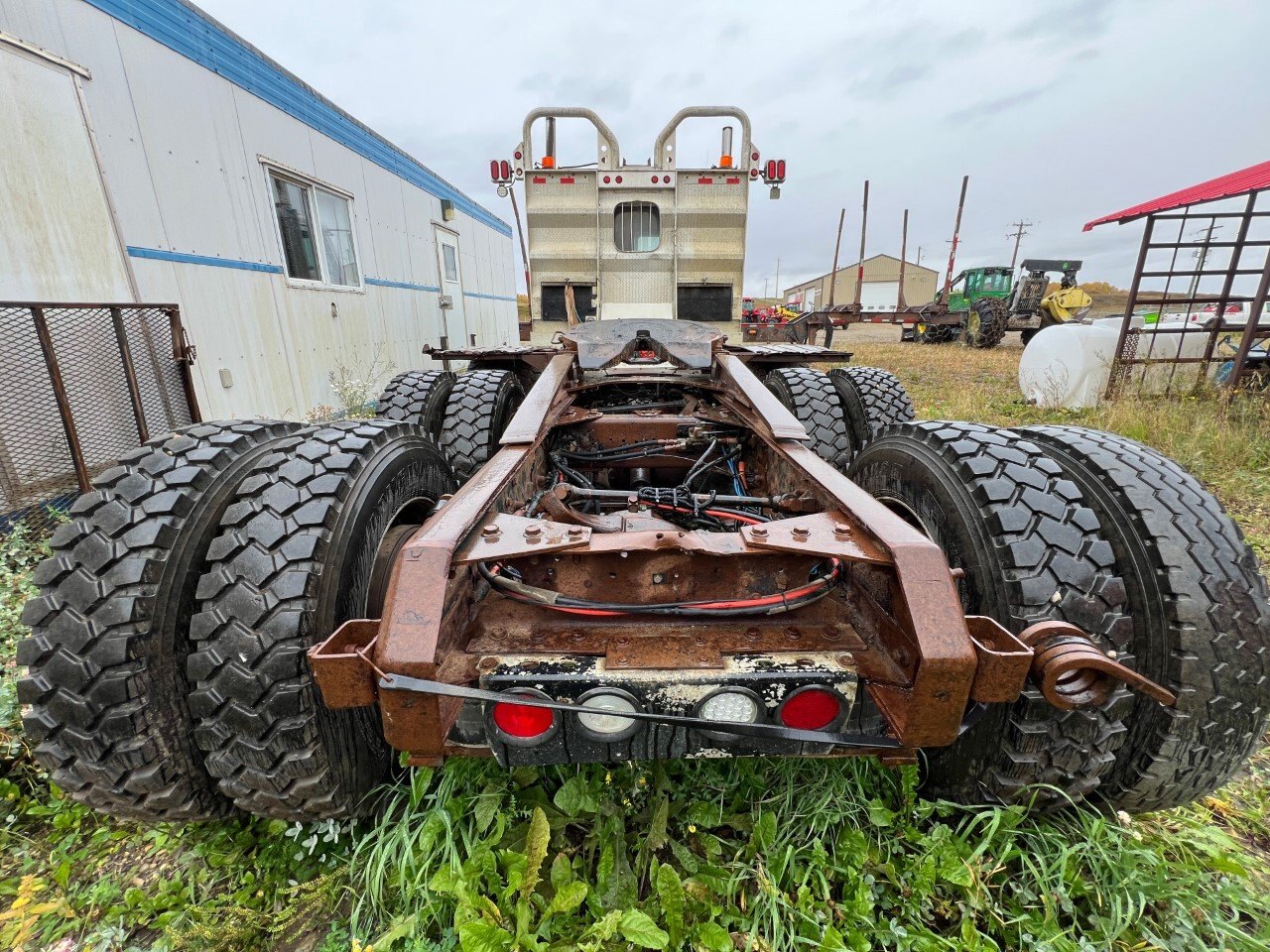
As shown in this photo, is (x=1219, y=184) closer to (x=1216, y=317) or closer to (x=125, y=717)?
(x=1216, y=317)

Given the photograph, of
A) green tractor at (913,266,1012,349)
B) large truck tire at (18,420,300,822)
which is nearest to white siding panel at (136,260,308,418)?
large truck tire at (18,420,300,822)

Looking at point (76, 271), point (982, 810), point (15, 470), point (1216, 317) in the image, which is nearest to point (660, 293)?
point (76, 271)

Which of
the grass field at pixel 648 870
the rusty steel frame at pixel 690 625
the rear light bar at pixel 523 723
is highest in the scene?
the rusty steel frame at pixel 690 625

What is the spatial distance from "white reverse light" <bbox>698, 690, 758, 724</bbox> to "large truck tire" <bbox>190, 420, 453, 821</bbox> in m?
0.99

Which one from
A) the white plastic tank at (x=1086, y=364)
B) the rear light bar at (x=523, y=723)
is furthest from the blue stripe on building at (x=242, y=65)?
the white plastic tank at (x=1086, y=364)

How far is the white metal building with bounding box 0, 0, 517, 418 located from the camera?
3.55 meters

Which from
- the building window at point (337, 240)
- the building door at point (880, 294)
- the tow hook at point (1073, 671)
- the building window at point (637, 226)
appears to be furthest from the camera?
the building door at point (880, 294)

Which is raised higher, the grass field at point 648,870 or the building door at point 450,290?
the building door at point 450,290

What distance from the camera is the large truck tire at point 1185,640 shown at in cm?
145

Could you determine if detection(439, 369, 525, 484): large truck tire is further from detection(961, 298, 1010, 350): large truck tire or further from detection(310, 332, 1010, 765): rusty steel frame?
detection(961, 298, 1010, 350): large truck tire

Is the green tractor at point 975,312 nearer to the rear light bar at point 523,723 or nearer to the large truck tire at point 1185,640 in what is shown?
the large truck tire at point 1185,640

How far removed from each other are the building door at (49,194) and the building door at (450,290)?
6.52 metres

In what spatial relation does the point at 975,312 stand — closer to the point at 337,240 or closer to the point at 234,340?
the point at 337,240

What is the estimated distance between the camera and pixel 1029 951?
1.40 m
